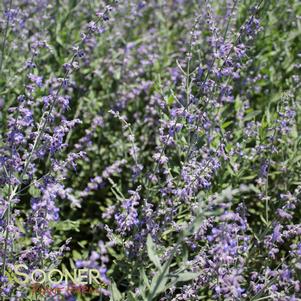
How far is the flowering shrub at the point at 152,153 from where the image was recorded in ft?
11.1

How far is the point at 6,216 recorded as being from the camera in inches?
137

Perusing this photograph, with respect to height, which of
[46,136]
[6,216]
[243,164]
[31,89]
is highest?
[31,89]

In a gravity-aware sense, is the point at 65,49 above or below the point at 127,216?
above

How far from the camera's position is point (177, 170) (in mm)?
4250

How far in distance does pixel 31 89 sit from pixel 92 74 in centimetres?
189

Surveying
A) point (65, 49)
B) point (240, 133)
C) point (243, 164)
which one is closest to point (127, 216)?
point (243, 164)

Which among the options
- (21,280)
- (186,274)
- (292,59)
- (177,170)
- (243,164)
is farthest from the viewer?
(292,59)

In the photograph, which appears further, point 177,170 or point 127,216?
point 177,170

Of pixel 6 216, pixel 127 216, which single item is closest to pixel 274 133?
pixel 127 216

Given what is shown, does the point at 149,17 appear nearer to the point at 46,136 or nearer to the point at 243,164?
the point at 243,164

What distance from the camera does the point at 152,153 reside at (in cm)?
534

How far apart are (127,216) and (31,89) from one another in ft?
3.75

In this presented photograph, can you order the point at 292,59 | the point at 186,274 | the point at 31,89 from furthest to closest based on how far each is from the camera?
the point at 292,59 → the point at 31,89 → the point at 186,274

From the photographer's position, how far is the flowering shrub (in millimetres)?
3381
